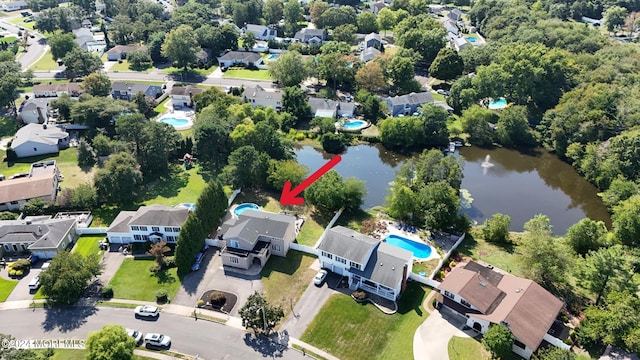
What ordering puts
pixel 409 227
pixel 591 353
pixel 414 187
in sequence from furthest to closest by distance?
1. pixel 414 187
2. pixel 409 227
3. pixel 591 353

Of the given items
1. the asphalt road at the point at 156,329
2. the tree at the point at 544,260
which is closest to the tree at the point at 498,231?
the tree at the point at 544,260

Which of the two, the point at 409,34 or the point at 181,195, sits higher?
the point at 409,34

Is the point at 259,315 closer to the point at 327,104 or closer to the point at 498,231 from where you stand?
the point at 498,231

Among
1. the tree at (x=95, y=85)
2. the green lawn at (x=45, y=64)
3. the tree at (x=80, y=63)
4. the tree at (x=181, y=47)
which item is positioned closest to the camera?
the tree at (x=95, y=85)

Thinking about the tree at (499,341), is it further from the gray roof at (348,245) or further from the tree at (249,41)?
the tree at (249,41)

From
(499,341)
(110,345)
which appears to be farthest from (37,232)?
(499,341)

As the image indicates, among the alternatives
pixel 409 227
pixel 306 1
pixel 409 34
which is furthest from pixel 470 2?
pixel 409 227

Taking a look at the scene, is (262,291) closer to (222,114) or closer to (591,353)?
(591,353)
